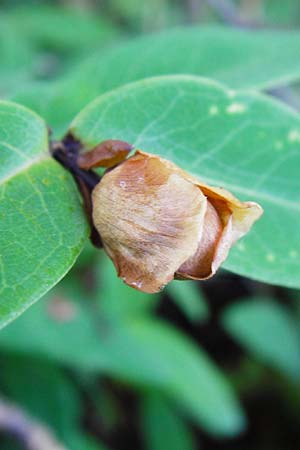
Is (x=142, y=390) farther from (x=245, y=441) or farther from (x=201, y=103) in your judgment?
(x=201, y=103)

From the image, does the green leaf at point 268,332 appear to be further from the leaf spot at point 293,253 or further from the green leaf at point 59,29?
the leaf spot at point 293,253

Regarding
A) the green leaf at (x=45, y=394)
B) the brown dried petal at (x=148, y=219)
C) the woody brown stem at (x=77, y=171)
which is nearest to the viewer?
the brown dried petal at (x=148, y=219)

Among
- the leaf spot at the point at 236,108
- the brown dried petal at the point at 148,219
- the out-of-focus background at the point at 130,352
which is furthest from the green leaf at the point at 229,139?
the out-of-focus background at the point at 130,352

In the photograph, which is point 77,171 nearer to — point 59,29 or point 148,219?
point 148,219

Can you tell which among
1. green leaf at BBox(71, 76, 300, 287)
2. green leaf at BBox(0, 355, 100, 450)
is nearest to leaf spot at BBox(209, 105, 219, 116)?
green leaf at BBox(71, 76, 300, 287)

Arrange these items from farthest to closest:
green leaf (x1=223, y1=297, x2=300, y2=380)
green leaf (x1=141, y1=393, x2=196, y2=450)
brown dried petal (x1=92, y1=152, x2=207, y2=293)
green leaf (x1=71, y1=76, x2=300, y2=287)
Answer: green leaf (x1=223, y1=297, x2=300, y2=380), green leaf (x1=141, y1=393, x2=196, y2=450), green leaf (x1=71, y1=76, x2=300, y2=287), brown dried petal (x1=92, y1=152, x2=207, y2=293)

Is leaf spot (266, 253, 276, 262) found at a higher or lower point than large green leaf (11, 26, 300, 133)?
lower

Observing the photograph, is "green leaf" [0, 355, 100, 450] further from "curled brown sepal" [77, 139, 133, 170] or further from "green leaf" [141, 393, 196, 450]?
"curled brown sepal" [77, 139, 133, 170]
